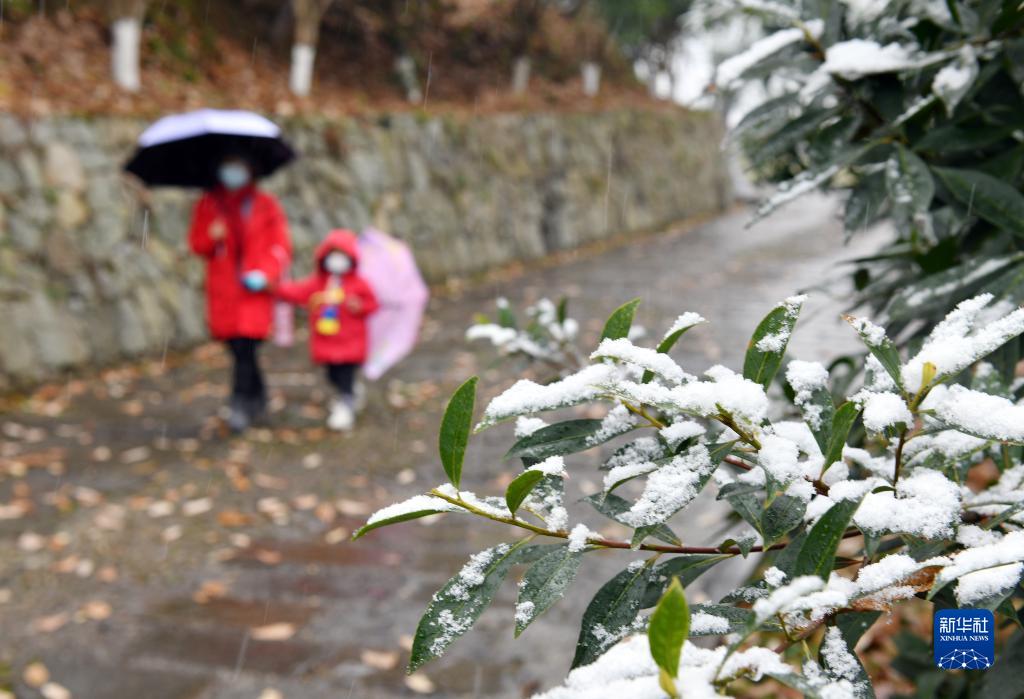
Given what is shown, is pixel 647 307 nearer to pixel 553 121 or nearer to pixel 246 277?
pixel 246 277

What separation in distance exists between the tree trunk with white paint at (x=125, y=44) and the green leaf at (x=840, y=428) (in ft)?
28.6

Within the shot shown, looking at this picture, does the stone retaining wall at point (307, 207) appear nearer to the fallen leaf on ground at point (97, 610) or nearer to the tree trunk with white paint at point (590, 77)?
the tree trunk with white paint at point (590, 77)

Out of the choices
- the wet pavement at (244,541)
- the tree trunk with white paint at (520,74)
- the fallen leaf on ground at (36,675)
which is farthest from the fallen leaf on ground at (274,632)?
the tree trunk with white paint at (520,74)

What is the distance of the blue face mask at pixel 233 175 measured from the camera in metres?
5.36

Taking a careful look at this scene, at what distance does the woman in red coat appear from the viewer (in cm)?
540

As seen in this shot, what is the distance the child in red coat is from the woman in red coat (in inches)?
6.9

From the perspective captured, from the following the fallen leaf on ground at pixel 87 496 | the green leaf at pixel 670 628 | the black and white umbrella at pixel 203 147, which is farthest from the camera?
the black and white umbrella at pixel 203 147

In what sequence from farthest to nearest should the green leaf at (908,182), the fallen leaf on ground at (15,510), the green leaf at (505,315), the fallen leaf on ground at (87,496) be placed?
1. the fallen leaf on ground at (87,496)
2. the fallen leaf on ground at (15,510)
3. the green leaf at (505,315)
4. the green leaf at (908,182)

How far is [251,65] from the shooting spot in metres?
10.7

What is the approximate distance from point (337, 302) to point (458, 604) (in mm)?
4804

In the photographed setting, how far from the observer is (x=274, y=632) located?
10.6 ft

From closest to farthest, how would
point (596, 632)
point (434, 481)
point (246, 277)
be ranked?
1. point (596, 632)
2. point (434, 481)
3. point (246, 277)

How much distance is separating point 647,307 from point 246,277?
193 inches

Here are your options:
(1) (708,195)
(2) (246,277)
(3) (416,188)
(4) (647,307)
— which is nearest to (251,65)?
(3) (416,188)
